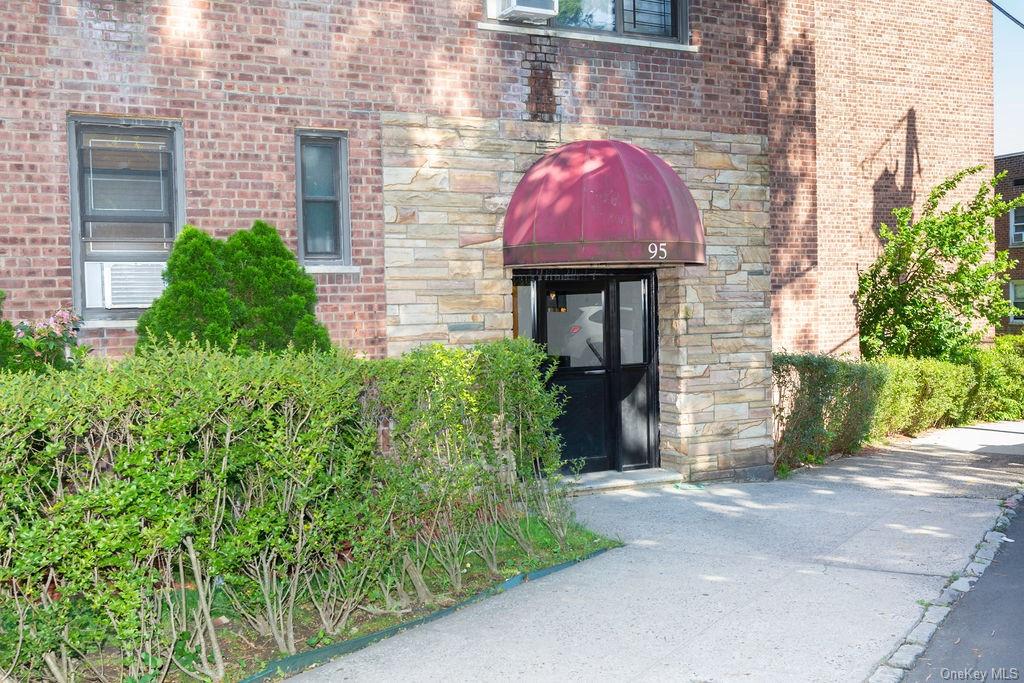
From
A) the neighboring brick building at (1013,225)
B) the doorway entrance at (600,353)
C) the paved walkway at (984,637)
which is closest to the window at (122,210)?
the doorway entrance at (600,353)

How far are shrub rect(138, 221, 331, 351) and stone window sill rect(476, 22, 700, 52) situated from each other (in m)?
3.17

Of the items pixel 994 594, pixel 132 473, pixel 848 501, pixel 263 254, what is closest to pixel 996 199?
pixel 848 501

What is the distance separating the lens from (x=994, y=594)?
6.97m

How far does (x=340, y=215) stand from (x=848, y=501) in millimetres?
5654

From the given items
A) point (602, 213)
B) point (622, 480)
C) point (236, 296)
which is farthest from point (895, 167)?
point (236, 296)

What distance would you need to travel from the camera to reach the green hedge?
4.88 m

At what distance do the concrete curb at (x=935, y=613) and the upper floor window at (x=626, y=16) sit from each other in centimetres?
599

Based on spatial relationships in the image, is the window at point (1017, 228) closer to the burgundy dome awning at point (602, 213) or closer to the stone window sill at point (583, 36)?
the stone window sill at point (583, 36)

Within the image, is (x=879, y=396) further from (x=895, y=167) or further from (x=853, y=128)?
(x=895, y=167)

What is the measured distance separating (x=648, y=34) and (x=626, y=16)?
31 cm

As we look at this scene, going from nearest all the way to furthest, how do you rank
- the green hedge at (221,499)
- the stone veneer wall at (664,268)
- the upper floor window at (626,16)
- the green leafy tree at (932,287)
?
1. the green hedge at (221,499)
2. the stone veneer wall at (664,268)
3. the upper floor window at (626,16)
4. the green leafy tree at (932,287)

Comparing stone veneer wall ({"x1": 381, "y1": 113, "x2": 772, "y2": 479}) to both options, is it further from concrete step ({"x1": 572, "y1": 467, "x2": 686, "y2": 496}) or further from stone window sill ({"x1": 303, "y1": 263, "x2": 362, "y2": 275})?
stone window sill ({"x1": 303, "y1": 263, "x2": 362, "y2": 275})

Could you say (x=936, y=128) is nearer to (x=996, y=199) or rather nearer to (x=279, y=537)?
(x=996, y=199)

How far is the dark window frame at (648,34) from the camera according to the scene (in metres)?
10.7
